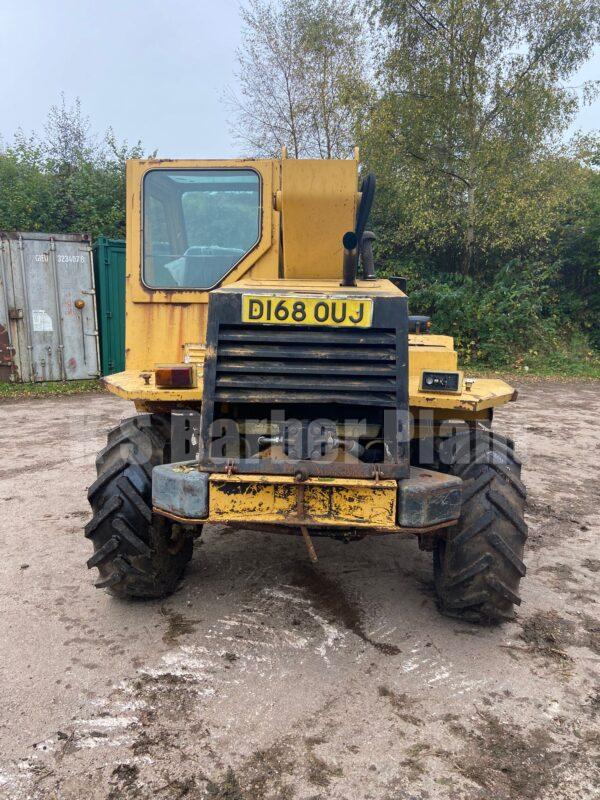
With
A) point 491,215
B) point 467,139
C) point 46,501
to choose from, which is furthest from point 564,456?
point 467,139

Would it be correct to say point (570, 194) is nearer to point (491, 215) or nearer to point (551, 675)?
point (491, 215)

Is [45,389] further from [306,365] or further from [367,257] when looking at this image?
[306,365]

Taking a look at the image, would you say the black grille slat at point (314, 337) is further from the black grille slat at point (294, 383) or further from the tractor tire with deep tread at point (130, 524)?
the tractor tire with deep tread at point (130, 524)

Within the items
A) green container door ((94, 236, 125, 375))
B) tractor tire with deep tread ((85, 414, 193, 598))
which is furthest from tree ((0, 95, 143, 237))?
tractor tire with deep tread ((85, 414, 193, 598))

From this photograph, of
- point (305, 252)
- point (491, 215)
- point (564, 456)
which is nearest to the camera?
point (305, 252)

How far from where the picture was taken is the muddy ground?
7.41 ft

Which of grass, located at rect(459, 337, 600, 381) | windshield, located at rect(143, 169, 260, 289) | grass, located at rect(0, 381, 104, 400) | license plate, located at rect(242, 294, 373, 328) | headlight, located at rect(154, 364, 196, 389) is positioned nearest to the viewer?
license plate, located at rect(242, 294, 373, 328)

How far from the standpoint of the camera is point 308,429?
117 inches

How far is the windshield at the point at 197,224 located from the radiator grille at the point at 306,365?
1.20 meters

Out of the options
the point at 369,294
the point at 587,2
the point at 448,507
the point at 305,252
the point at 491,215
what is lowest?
the point at 448,507

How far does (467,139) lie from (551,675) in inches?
535

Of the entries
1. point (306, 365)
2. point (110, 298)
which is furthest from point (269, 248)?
point (110, 298)

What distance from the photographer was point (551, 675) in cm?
286

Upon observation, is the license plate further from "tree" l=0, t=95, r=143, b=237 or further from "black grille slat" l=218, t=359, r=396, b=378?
"tree" l=0, t=95, r=143, b=237
